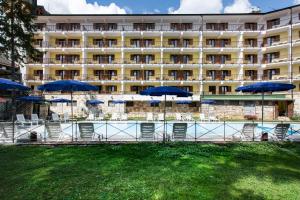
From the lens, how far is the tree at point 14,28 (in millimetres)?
27734

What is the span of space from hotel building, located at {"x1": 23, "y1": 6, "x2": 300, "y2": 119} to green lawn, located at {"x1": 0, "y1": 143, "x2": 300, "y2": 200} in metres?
31.6

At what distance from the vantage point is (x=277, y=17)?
142 ft

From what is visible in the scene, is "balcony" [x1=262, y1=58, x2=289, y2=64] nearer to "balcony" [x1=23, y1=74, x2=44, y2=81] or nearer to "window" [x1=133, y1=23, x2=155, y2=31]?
"window" [x1=133, y1=23, x2=155, y2=31]

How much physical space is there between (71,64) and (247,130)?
35951 millimetres

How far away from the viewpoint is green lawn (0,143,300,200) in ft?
20.1

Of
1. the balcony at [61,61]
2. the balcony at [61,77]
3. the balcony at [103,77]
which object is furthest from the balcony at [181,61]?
the balcony at [61,77]

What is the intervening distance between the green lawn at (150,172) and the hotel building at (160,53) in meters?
31.6

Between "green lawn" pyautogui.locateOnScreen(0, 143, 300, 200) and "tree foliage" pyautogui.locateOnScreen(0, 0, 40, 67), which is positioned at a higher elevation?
"tree foliage" pyautogui.locateOnScreen(0, 0, 40, 67)

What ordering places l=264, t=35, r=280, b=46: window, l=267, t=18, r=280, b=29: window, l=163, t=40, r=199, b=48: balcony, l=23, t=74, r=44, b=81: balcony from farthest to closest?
l=163, t=40, r=199, b=48: balcony
l=23, t=74, r=44, b=81: balcony
l=264, t=35, r=280, b=46: window
l=267, t=18, r=280, b=29: window

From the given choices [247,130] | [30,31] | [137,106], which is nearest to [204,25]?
[137,106]

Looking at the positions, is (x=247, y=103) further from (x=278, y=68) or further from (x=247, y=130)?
(x=247, y=130)

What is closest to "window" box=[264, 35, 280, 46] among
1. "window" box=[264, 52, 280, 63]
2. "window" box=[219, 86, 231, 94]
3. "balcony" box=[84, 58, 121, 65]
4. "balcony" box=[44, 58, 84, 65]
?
"window" box=[264, 52, 280, 63]

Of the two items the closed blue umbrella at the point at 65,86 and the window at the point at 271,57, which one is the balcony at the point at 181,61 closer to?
the window at the point at 271,57

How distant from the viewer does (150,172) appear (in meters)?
7.70
